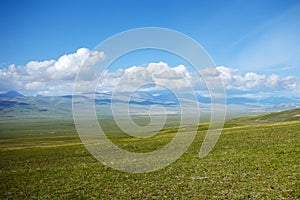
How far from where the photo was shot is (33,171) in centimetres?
3056

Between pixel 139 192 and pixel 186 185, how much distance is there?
327cm

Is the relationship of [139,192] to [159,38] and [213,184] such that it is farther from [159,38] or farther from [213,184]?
[159,38]

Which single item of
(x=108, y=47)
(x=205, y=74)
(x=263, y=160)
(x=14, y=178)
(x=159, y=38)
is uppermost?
(x=159, y=38)

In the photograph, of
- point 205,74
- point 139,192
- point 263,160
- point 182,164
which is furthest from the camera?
point 205,74

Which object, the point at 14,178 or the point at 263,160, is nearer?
the point at 263,160

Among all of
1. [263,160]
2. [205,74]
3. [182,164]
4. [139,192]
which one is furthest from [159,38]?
[139,192]

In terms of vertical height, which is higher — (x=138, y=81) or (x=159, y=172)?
(x=138, y=81)

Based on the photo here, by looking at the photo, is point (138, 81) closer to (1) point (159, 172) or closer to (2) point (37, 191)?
(1) point (159, 172)

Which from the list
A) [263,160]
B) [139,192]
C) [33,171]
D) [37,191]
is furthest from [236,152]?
[33,171]

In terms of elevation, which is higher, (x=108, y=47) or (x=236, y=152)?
(x=108, y=47)

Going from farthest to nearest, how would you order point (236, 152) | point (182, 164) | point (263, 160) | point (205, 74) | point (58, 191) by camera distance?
point (205, 74) < point (236, 152) < point (182, 164) < point (263, 160) < point (58, 191)

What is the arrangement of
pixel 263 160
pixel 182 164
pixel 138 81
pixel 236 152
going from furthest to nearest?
pixel 138 81
pixel 236 152
pixel 182 164
pixel 263 160

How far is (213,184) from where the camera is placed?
18656mm

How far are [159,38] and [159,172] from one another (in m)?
16.0
